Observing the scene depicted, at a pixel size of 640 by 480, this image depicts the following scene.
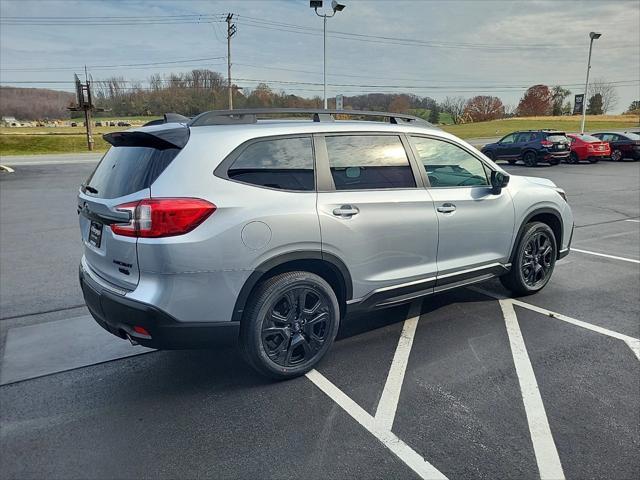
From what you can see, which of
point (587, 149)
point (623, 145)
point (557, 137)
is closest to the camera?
point (557, 137)

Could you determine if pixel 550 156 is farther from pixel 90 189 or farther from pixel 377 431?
pixel 90 189

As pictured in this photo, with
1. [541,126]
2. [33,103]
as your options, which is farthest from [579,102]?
[33,103]

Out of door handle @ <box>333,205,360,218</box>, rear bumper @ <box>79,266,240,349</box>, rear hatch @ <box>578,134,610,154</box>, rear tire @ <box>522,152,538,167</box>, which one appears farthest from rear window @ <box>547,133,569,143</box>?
rear bumper @ <box>79,266,240,349</box>

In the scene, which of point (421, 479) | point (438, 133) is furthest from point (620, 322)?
point (421, 479)

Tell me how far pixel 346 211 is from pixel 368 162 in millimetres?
535

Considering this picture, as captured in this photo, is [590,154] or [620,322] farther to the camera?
[590,154]

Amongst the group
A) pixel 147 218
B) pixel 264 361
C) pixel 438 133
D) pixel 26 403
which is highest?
pixel 438 133

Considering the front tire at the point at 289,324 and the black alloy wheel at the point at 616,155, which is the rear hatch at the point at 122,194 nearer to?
the front tire at the point at 289,324

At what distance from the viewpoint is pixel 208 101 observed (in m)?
56.4

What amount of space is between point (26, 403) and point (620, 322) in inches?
194

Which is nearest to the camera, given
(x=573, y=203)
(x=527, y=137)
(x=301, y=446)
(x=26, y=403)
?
(x=301, y=446)

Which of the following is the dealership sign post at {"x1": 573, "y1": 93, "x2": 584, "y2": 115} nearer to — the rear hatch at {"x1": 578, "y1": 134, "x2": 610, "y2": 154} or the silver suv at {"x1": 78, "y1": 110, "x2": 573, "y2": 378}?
the rear hatch at {"x1": 578, "y1": 134, "x2": 610, "y2": 154}

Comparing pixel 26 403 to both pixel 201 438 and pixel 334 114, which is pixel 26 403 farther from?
pixel 334 114

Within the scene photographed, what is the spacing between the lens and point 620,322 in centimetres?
439
